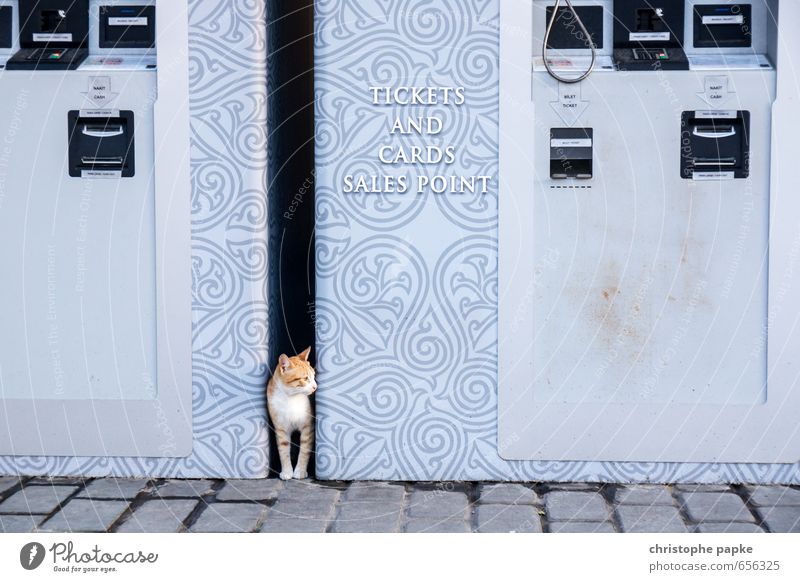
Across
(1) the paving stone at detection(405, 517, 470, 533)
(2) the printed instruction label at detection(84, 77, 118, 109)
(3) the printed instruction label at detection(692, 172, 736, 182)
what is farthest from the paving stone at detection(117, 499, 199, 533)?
(3) the printed instruction label at detection(692, 172, 736, 182)

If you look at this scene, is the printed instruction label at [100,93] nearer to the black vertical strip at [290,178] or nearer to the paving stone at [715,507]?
the black vertical strip at [290,178]

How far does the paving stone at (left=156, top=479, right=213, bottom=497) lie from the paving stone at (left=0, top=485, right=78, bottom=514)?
1.07ft

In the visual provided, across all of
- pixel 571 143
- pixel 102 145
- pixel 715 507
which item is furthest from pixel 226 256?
pixel 715 507

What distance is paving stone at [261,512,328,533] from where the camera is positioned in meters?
3.31

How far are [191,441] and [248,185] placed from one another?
991 mm

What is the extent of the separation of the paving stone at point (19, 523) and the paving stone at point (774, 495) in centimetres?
246

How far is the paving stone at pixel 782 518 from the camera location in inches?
129

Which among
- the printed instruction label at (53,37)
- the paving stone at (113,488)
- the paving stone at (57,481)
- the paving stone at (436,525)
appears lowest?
the paving stone at (436,525)

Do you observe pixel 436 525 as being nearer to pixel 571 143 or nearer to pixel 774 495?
pixel 774 495

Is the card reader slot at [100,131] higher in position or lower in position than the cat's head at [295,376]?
higher

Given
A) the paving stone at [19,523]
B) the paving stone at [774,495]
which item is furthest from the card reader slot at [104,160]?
the paving stone at [774,495]

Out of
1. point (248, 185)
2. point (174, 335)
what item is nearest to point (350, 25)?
point (248, 185)

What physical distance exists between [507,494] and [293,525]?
0.80 meters

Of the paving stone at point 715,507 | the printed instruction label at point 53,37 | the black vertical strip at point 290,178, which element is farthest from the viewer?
the black vertical strip at point 290,178
